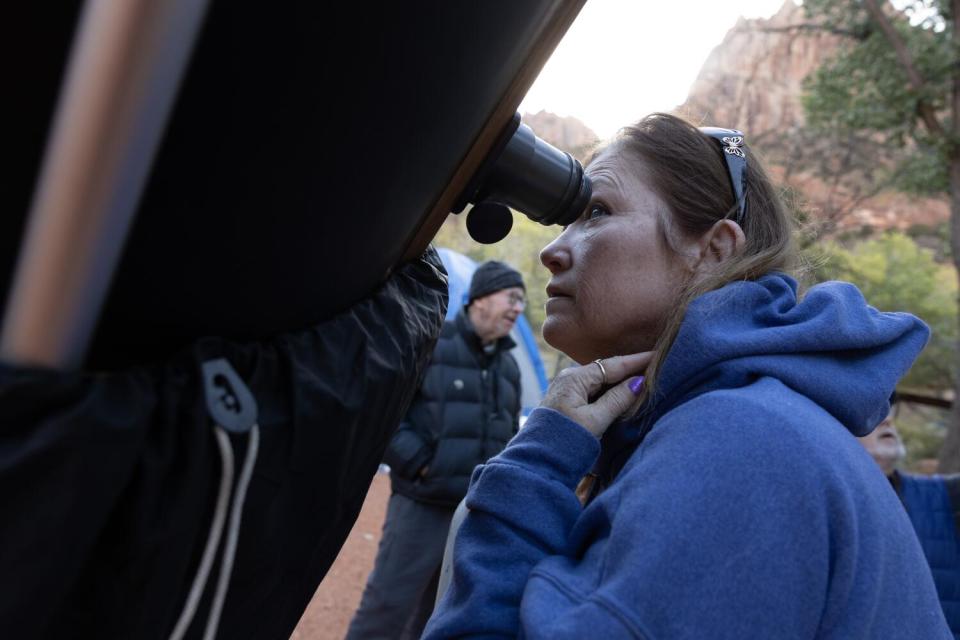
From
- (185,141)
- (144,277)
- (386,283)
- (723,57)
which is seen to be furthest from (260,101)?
(723,57)

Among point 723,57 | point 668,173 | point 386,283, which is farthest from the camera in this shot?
point 723,57

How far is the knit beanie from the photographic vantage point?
425cm

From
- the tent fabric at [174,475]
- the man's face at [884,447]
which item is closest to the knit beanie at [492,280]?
the man's face at [884,447]

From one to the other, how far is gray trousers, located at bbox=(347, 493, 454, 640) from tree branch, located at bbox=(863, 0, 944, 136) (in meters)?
8.56

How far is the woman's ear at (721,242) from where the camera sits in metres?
1.54

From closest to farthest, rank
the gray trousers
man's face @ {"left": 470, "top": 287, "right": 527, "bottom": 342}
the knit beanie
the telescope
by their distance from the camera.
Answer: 1. the telescope
2. the gray trousers
3. man's face @ {"left": 470, "top": 287, "right": 527, "bottom": 342}
4. the knit beanie

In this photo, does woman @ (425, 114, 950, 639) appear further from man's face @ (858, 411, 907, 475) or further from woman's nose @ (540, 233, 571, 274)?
man's face @ (858, 411, 907, 475)

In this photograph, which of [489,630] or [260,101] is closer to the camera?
[260,101]

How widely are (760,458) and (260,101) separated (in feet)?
2.50

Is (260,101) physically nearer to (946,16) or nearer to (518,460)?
(518,460)

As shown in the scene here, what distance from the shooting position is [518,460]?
4.11ft

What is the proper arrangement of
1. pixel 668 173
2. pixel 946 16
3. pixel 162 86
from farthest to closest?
pixel 946 16, pixel 668 173, pixel 162 86

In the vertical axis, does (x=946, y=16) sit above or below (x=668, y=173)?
above

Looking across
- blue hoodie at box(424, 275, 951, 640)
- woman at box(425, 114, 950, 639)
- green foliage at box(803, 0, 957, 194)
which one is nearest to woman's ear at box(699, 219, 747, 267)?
woman at box(425, 114, 950, 639)
